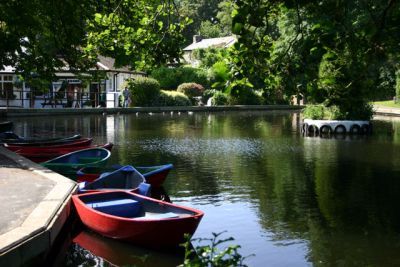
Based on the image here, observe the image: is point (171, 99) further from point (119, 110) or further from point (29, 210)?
point (29, 210)

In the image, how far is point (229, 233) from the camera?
11641 mm

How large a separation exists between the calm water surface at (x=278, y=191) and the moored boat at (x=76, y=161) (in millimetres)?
2251

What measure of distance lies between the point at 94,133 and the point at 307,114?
1217cm

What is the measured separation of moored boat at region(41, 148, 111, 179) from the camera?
15.3 m

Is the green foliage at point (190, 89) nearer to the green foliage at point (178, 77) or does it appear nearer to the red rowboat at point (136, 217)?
the green foliage at point (178, 77)

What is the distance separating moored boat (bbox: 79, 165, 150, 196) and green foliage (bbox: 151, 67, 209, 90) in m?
46.1

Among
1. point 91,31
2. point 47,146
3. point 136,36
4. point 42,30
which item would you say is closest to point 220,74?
point 136,36

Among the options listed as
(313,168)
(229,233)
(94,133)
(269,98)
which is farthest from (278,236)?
(94,133)

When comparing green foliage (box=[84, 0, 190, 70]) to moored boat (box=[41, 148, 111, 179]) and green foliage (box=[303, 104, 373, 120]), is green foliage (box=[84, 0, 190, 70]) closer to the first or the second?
moored boat (box=[41, 148, 111, 179])

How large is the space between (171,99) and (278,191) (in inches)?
1510

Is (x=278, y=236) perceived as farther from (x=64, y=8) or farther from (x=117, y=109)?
(x=117, y=109)

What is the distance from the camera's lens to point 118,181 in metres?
13.5

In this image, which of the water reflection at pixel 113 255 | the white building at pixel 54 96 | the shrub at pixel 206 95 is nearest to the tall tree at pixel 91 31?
the water reflection at pixel 113 255

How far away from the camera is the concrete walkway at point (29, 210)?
803 centimetres
